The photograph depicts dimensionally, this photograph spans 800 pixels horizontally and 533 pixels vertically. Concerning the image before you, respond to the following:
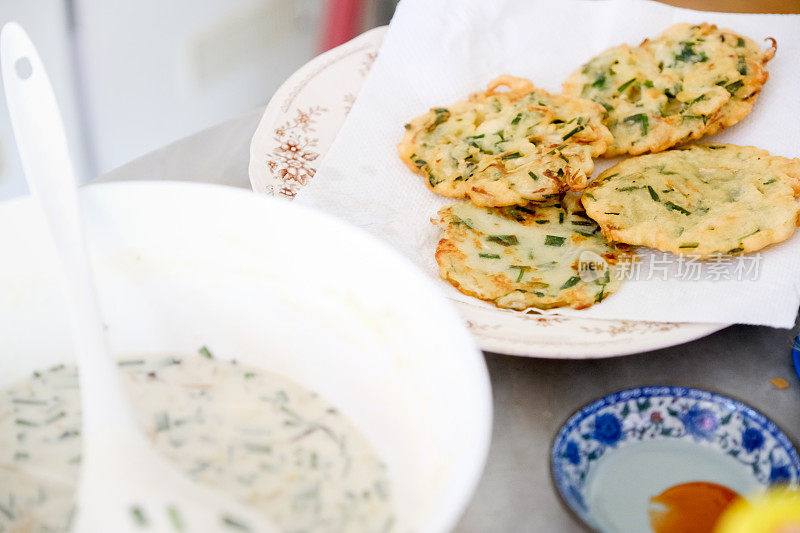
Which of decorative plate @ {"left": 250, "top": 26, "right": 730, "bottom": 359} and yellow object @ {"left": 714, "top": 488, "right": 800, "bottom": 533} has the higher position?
yellow object @ {"left": 714, "top": 488, "right": 800, "bottom": 533}

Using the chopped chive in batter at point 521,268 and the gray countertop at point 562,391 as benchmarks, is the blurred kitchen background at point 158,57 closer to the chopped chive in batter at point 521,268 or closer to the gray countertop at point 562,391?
the chopped chive in batter at point 521,268

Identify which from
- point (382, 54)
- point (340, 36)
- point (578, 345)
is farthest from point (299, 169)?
point (340, 36)

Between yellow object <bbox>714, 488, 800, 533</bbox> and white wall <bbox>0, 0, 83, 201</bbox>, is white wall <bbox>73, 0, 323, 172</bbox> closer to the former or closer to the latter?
white wall <bbox>0, 0, 83, 201</bbox>

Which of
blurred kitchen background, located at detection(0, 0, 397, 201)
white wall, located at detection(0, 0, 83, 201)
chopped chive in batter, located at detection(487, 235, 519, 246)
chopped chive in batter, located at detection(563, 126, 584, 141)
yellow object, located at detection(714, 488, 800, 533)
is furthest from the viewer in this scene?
blurred kitchen background, located at detection(0, 0, 397, 201)

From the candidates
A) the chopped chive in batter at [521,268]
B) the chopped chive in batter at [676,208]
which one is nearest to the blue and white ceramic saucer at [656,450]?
the chopped chive in batter at [521,268]

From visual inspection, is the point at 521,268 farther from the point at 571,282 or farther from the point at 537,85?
the point at 537,85

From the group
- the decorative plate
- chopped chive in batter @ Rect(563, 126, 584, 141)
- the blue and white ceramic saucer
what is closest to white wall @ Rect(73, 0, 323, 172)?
the decorative plate

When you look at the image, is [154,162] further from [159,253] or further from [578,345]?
[578,345]
